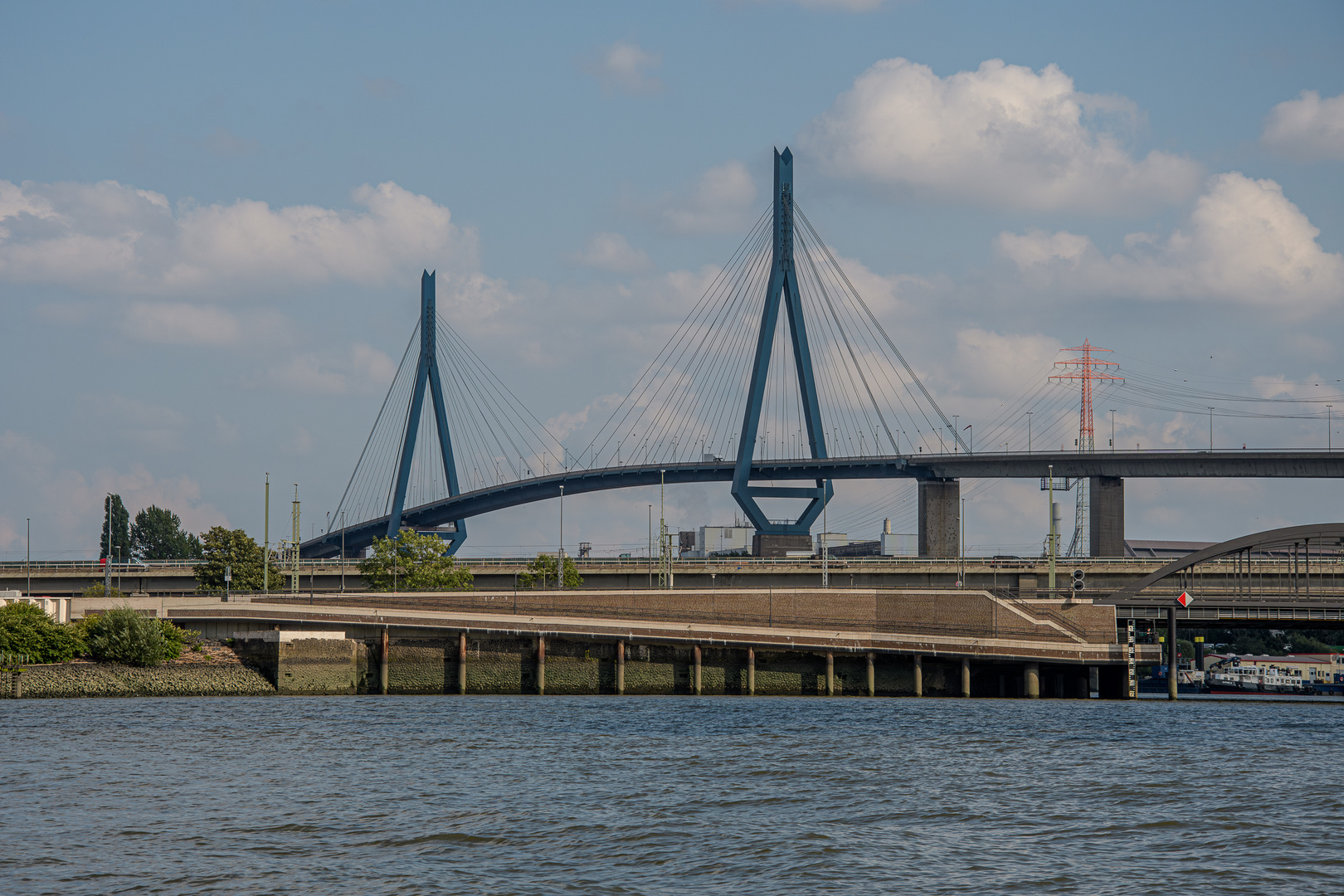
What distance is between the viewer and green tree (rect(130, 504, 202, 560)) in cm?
14975

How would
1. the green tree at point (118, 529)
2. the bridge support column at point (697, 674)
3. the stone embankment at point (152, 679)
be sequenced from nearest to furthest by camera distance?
the stone embankment at point (152, 679)
the bridge support column at point (697, 674)
the green tree at point (118, 529)

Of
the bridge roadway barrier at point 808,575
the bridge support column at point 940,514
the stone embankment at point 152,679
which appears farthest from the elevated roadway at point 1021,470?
the stone embankment at point 152,679

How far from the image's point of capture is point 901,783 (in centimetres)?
3183

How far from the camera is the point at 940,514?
104 m

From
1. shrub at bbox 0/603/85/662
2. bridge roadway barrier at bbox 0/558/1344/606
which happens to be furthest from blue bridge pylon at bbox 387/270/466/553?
shrub at bbox 0/603/85/662

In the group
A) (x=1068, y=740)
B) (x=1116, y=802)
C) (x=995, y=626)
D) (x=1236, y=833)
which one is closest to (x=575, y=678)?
(x=995, y=626)

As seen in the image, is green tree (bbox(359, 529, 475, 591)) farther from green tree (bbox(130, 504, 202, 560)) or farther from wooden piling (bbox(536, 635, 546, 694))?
green tree (bbox(130, 504, 202, 560))

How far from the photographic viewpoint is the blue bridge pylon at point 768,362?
3590 inches

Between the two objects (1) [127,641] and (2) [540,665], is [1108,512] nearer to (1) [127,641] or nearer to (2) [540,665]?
(2) [540,665]

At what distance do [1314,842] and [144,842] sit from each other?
20.8 m

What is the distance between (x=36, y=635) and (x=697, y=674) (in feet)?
90.7

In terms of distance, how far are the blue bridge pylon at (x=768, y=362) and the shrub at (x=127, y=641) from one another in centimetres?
4556

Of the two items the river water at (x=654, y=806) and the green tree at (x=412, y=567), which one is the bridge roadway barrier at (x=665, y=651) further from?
the green tree at (x=412, y=567)

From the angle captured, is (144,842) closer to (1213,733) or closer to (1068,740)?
(1068,740)
